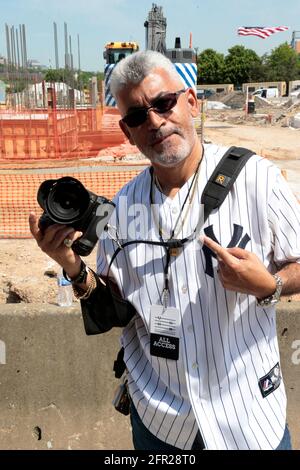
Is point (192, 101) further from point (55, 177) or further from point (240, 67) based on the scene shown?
point (240, 67)

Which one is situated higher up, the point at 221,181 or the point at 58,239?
the point at 221,181

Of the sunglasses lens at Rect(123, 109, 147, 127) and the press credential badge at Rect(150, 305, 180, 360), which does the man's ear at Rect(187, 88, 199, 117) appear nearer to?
the sunglasses lens at Rect(123, 109, 147, 127)

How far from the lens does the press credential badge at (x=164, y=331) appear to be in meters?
1.67

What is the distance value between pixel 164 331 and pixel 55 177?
895 centimetres

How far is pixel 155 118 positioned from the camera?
1.70 m

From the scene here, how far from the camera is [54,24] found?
18.6 meters

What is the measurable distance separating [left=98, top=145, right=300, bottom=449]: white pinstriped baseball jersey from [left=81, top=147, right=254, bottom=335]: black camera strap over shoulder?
28 millimetres

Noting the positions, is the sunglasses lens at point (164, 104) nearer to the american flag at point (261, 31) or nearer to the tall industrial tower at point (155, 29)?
the tall industrial tower at point (155, 29)

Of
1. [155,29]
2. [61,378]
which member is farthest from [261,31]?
[61,378]

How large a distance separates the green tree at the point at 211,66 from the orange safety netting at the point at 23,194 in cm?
7197

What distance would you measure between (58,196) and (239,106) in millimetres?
46289
